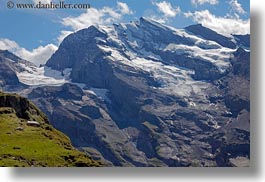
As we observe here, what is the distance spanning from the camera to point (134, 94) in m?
144

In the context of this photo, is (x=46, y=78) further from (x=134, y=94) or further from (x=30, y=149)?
(x=30, y=149)

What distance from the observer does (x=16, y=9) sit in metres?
16.0

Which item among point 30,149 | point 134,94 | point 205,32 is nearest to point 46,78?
point 134,94

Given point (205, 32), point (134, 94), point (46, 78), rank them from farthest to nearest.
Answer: point (46, 78) < point (134, 94) < point (205, 32)

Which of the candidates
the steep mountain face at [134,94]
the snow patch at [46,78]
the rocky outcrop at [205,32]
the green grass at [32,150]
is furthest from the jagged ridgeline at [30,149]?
the snow patch at [46,78]

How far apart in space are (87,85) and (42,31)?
504ft

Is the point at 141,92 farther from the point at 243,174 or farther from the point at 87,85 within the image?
the point at 243,174

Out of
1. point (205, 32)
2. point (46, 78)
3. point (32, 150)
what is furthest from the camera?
point (46, 78)

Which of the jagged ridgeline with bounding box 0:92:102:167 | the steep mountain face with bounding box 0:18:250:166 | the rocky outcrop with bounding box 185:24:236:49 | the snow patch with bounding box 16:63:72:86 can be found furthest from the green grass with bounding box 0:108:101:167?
the snow patch with bounding box 16:63:72:86

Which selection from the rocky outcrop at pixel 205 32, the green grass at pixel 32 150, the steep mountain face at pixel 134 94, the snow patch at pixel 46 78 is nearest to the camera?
the green grass at pixel 32 150

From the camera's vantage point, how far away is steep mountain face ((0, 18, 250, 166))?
104062 mm

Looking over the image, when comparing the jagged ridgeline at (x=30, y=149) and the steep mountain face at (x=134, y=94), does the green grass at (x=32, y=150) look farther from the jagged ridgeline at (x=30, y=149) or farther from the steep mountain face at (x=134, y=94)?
the steep mountain face at (x=134, y=94)

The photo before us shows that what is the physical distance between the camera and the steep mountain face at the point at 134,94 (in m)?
104

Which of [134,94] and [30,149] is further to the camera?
[134,94]
